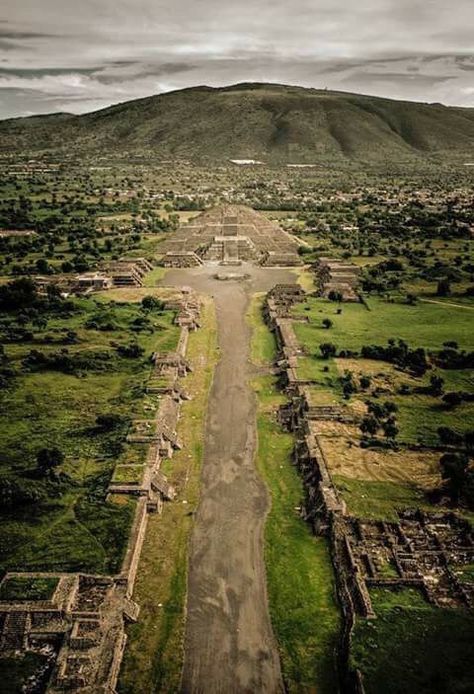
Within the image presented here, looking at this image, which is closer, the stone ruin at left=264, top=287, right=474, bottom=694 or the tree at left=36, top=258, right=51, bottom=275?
the stone ruin at left=264, top=287, right=474, bottom=694

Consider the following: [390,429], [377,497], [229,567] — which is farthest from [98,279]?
[229,567]

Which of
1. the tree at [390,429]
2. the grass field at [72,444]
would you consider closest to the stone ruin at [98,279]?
the grass field at [72,444]

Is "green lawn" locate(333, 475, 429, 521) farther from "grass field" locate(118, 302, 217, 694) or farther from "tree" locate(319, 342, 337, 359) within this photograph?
"tree" locate(319, 342, 337, 359)

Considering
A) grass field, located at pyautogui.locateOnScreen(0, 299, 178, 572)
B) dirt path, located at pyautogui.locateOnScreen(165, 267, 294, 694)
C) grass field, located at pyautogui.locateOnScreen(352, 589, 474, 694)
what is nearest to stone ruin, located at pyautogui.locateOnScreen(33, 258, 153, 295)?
grass field, located at pyautogui.locateOnScreen(0, 299, 178, 572)

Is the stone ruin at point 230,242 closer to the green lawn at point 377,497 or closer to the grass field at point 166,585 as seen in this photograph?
the grass field at point 166,585

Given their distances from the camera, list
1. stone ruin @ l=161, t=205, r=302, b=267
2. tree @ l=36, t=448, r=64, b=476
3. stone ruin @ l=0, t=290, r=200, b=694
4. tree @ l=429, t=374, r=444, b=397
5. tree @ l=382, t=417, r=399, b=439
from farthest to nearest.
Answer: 1. stone ruin @ l=161, t=205, r=302, b=267
2. tree @ l=429, t=374, r=444, b=397
3. tree @ l=382, t=417, r=399, b=439
4. tree @ l=36, t=448, r=64, b=476
5. stone ruin @ l=0, t=290, r=200, b=694

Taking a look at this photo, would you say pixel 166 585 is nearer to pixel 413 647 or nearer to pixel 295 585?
pixel 295 585

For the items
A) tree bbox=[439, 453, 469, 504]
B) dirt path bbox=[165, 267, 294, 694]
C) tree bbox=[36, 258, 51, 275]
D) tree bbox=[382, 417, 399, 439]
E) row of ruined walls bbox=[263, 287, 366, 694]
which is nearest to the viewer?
dirt path bbox=[165, 267, 294, 694]
